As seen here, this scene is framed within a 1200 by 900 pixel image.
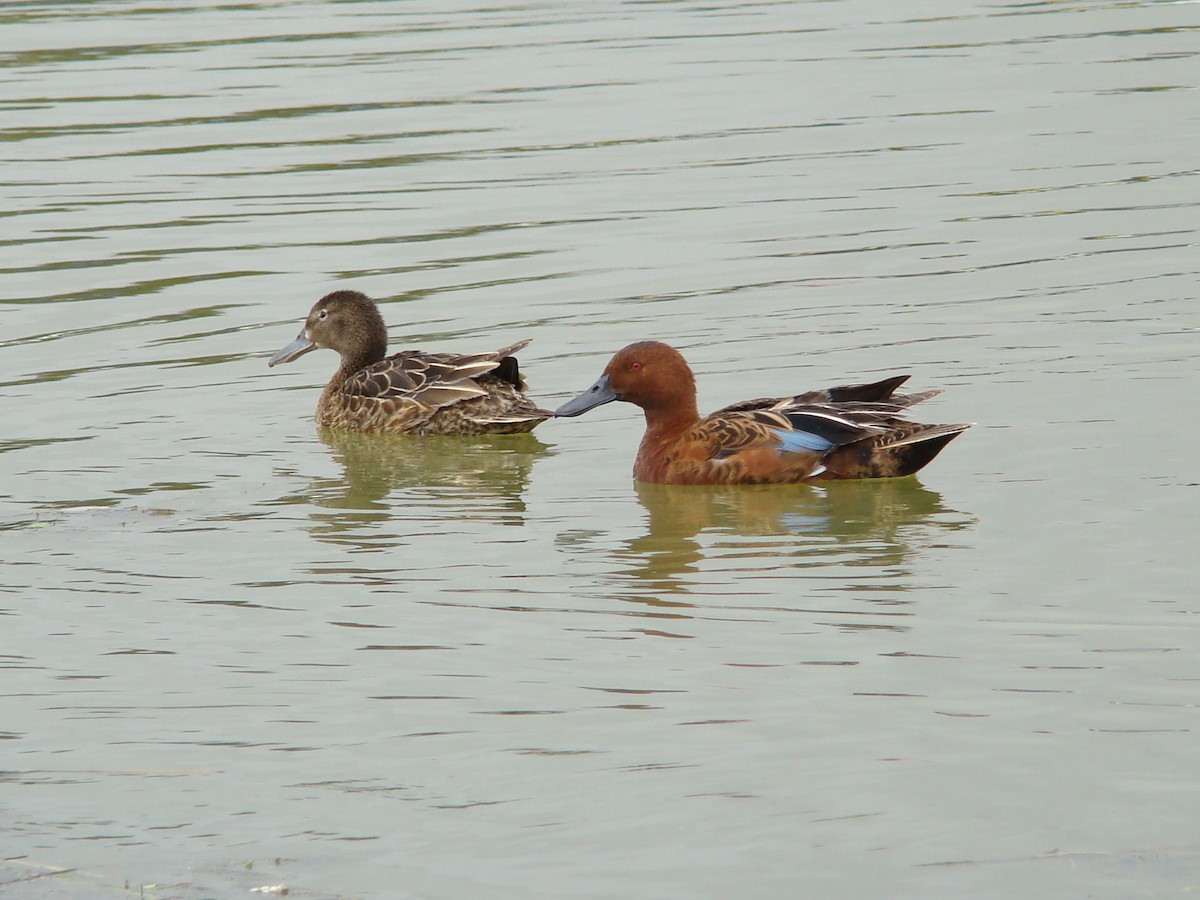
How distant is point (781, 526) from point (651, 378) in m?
1.63

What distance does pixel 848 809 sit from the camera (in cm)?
546

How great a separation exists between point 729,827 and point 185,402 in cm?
722

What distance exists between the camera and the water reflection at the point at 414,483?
933 cm

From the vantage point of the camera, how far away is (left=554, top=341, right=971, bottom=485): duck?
9781 millimetres

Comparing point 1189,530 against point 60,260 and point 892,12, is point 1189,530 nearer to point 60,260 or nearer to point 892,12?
point 60,260

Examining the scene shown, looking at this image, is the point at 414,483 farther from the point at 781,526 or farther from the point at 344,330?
the point at 344,330

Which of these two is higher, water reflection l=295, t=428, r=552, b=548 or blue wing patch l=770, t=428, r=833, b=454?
blue wing patch l=770, t=428, r=833, b=454

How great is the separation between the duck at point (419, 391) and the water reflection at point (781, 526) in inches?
66.5

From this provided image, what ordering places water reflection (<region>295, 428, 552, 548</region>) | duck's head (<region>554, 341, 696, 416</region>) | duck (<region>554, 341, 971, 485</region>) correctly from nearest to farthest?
water reflection (<region>295, 428, 552, 548</region>) → duck (<region>554, 341, 971, 485</region>) → duck's head (<region>554, 341, 696, 416</region>)

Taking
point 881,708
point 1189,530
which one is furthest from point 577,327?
point 881,708

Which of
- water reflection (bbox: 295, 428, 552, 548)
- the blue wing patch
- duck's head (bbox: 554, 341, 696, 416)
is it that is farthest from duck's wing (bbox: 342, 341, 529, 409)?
the blue wing patch

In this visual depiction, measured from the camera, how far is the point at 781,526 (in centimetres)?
905

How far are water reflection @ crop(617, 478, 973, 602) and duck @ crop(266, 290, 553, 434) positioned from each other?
5.54 ft

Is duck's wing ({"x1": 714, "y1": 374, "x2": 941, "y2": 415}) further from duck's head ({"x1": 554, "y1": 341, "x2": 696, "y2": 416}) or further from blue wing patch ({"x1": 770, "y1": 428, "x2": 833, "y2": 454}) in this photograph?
duck's head ({"x1": 554, "y1": 341, "x2": 696, "y2": 416})
